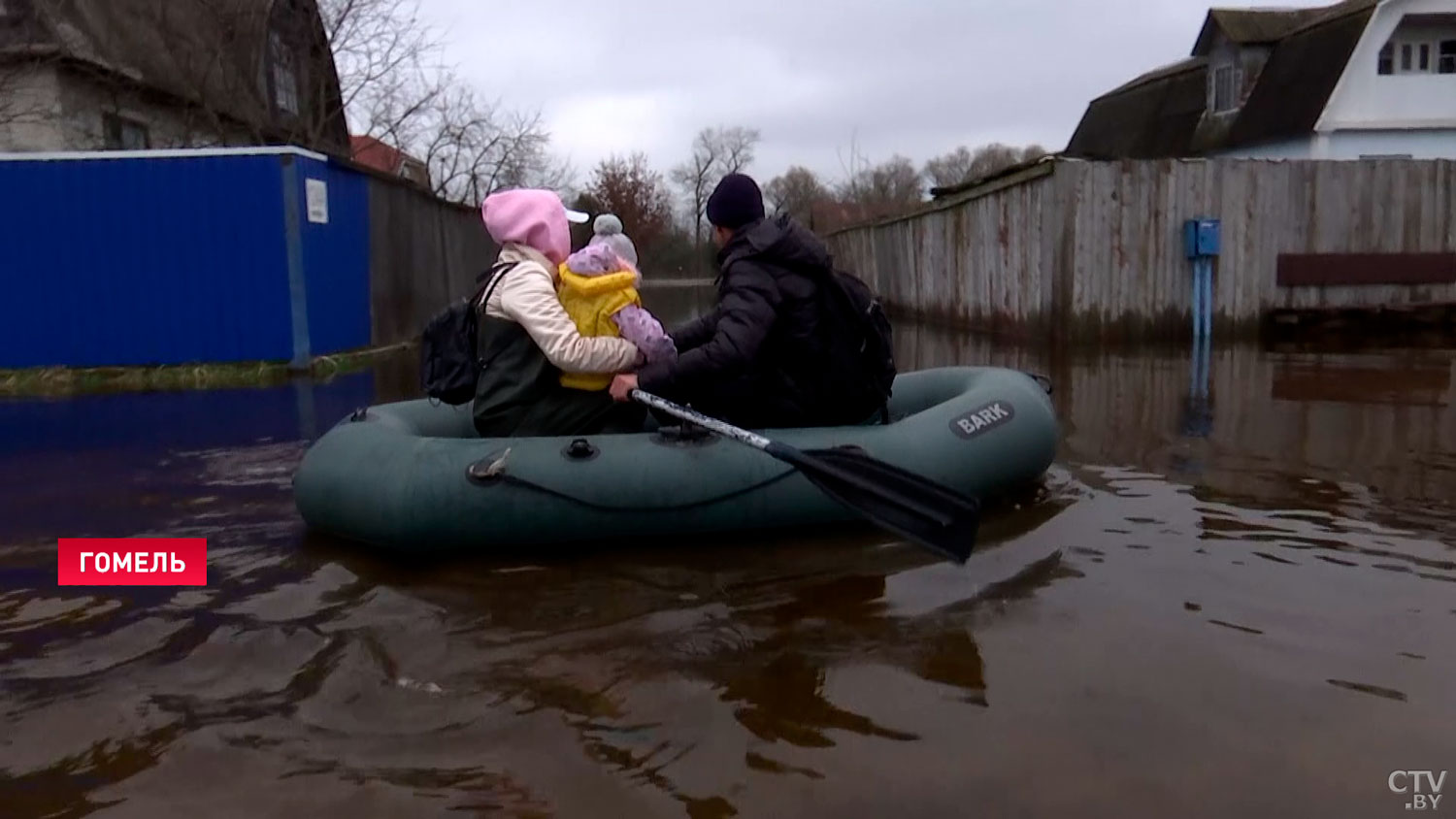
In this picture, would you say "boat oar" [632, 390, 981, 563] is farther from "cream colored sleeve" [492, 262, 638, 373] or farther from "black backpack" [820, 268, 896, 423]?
"black backpack" [820, 268, 896, 423]

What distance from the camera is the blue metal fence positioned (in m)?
9.77

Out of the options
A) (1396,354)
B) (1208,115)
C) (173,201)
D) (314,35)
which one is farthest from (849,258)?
(173,201)

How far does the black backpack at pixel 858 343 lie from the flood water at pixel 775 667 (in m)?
0.65

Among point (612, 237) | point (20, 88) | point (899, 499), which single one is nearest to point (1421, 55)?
point (612, 237)

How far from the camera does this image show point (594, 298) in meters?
4.38

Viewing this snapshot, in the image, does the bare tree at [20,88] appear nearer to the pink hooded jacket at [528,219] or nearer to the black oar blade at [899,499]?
the pink hooded jacket at [528,219]

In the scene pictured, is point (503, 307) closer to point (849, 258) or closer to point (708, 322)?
point (708, 322)

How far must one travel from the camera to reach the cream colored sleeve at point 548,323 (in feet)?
14.0

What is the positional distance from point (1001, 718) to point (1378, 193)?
464 inches

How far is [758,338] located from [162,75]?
15.8 metres

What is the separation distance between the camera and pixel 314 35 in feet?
64.8

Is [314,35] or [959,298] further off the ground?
[314,35]
